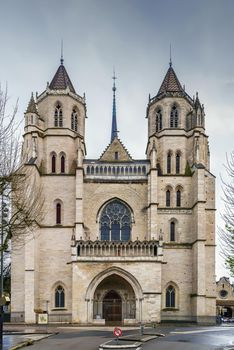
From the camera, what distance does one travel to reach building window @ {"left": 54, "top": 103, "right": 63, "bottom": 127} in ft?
217

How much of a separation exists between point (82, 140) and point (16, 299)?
1794 cm

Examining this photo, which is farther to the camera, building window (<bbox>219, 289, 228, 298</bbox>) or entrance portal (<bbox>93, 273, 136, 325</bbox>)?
building window (<bbox>219, 289, 228, 298</bbox>)

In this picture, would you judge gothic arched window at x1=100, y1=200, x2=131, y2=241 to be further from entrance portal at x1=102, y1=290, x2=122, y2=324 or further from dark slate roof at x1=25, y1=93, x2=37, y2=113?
dark slate roof at x1=25, y1=93, x2=37, y2=113

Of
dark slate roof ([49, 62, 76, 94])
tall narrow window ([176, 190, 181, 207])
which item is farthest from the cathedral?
dark slate roof ([49, 62, 76, 94])

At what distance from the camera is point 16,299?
196ft

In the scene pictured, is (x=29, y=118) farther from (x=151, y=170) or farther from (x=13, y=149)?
(x=13, y=149)

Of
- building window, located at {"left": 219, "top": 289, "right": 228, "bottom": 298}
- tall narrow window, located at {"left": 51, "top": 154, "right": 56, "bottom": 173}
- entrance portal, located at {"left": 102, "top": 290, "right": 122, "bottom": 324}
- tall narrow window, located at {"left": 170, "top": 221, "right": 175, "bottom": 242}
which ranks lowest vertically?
building window, located at {"left": 219, "top": 289, "right": 228, "bottom": 298}

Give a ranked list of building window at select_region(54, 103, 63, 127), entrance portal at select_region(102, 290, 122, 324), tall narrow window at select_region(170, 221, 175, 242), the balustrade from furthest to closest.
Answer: building window at select_region(54, 103, 63, 127)
tall narrow window at select_region(170, 221, 175, 242)
entrance portal at select_region(102, 290, 122, 324)
the balustrade

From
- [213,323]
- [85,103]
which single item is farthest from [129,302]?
[85,103]

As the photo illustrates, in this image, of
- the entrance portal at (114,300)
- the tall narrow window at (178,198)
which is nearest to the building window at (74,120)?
the tall narrow window at (178,198)

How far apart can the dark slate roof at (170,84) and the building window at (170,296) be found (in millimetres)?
20709

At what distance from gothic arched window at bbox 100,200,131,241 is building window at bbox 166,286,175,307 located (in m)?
6.50

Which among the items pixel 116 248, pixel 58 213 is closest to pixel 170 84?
pixel 58 213

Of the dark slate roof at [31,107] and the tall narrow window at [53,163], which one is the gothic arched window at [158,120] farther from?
the dark slate roof at [31,107]
